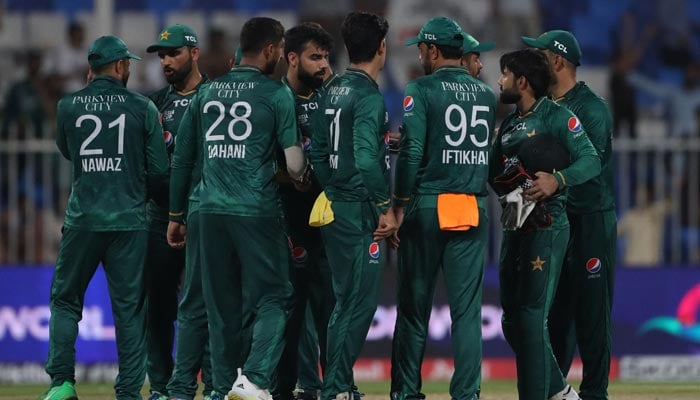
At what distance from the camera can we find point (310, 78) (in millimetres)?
9930

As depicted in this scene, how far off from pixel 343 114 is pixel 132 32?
10.0 m

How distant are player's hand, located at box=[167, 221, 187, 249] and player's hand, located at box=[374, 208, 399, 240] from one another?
1436 millimetres

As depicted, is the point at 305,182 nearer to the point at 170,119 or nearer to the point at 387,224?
the point at 387,224

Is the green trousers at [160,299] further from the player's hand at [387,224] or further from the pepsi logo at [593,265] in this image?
the pepsi logo at [593,265]

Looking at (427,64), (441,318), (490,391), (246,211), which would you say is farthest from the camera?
(441,318)

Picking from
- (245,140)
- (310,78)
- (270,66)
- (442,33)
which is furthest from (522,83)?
(245,140)

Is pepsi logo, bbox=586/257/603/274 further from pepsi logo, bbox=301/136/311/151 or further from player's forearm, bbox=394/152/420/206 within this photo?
pepsi logo, bbox=301/136/311/151

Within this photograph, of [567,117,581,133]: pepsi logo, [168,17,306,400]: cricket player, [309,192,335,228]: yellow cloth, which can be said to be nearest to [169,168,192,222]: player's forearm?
[168,17,306,400]: cricket player

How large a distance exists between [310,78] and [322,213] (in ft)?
3.83

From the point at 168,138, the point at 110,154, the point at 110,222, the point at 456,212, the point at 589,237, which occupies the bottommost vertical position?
the point at 589,237

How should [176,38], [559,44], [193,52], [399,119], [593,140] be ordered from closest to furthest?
[593,140] < [559,44] < [176,38] < [193,52] < [399,119]

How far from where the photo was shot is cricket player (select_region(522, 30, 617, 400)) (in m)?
9.83

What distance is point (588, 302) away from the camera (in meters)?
9.88

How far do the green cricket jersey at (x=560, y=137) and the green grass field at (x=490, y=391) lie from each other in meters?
2.71
